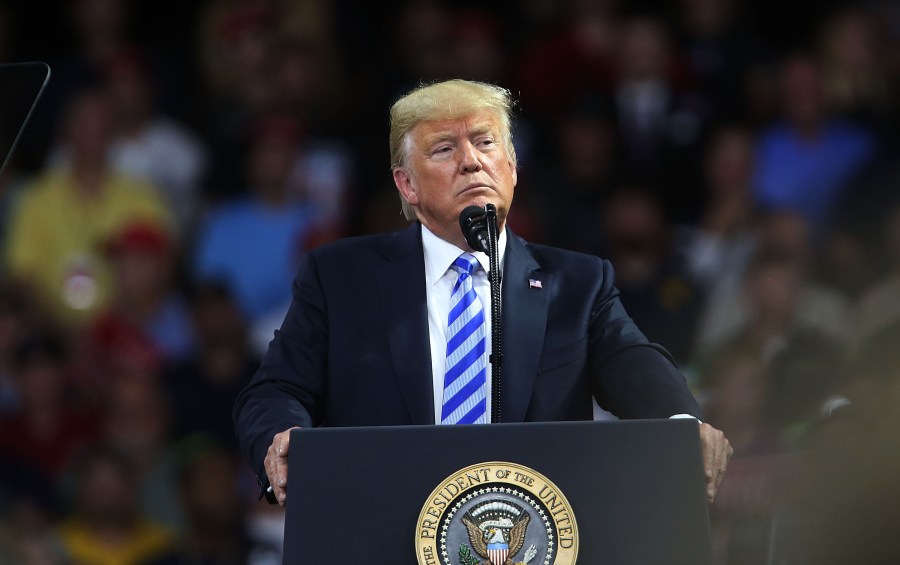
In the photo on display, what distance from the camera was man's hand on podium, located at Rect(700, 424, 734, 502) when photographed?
2516mm

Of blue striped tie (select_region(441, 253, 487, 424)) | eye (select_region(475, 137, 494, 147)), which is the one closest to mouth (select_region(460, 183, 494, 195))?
eye (select_region(475, 137, 494, 147))

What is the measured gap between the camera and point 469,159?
3.02 metres

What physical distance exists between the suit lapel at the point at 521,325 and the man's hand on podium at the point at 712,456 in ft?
1.48

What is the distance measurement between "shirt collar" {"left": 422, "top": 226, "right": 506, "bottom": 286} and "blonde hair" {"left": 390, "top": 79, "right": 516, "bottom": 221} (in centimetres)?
19

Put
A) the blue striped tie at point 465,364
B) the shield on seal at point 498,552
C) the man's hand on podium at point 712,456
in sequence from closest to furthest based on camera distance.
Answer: the shield on seal at point 498,552, the man's hand on podium at point 712,456, the blue striped tie at point 465,364

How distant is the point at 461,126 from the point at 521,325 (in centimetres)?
44

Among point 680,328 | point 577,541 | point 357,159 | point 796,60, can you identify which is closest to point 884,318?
point 680,328

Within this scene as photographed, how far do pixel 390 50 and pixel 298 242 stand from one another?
1190 mm

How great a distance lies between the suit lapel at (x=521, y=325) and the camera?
2.88 metres

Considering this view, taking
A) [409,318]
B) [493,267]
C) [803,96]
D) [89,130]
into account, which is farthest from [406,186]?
[89,130]

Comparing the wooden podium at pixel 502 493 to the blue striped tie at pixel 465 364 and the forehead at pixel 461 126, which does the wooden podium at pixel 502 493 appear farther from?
the forehead at pixel 461 126

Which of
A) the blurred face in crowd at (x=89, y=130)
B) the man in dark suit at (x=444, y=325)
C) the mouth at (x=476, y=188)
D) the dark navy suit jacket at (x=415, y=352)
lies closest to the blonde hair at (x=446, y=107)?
the man in dark suit at (x=444, y=325)

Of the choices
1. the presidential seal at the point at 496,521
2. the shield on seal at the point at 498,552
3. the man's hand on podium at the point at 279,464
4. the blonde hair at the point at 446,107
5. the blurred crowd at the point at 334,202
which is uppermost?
the blurred crowd at the point at 334,202

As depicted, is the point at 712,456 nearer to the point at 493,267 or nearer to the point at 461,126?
the point at 493,267
